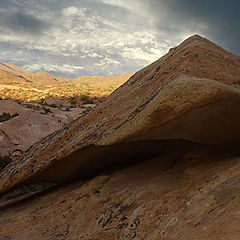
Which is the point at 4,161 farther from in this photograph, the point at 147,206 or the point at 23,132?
the point at 147,206

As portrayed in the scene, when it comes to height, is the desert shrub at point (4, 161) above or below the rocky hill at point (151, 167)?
above

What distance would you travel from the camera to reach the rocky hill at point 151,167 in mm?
2293

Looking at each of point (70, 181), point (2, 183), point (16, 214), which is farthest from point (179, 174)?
point (2, 183)

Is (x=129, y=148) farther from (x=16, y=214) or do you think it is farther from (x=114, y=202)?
(x=16, y=214)

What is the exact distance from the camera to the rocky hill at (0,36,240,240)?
2.29 m

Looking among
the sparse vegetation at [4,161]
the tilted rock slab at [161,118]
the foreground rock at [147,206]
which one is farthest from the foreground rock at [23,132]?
the foreground rock at [147,206]

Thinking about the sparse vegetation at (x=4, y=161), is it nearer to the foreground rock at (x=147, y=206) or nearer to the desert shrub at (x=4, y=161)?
the desert shrub at (x=4, y=161)

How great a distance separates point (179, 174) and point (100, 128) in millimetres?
1311

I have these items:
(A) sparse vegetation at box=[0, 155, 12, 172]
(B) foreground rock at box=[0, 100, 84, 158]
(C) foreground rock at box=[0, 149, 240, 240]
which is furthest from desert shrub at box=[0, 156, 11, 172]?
(C) foreground rock at box=[0, 149, 240, 240]

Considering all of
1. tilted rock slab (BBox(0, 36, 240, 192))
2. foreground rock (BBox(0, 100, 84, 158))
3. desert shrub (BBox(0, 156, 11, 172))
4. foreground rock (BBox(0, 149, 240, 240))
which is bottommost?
foreground rock (BBox(0, 149, 240, 240))

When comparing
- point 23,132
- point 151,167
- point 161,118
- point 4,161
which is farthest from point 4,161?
Answer: point 161,118

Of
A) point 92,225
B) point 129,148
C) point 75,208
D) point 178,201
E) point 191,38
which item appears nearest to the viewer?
point 178,201

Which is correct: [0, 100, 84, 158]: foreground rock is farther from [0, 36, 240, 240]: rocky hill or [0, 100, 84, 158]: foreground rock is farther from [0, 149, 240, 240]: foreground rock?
[0, 149, 240, 240]: foreground rock

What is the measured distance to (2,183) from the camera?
14.6 ft
